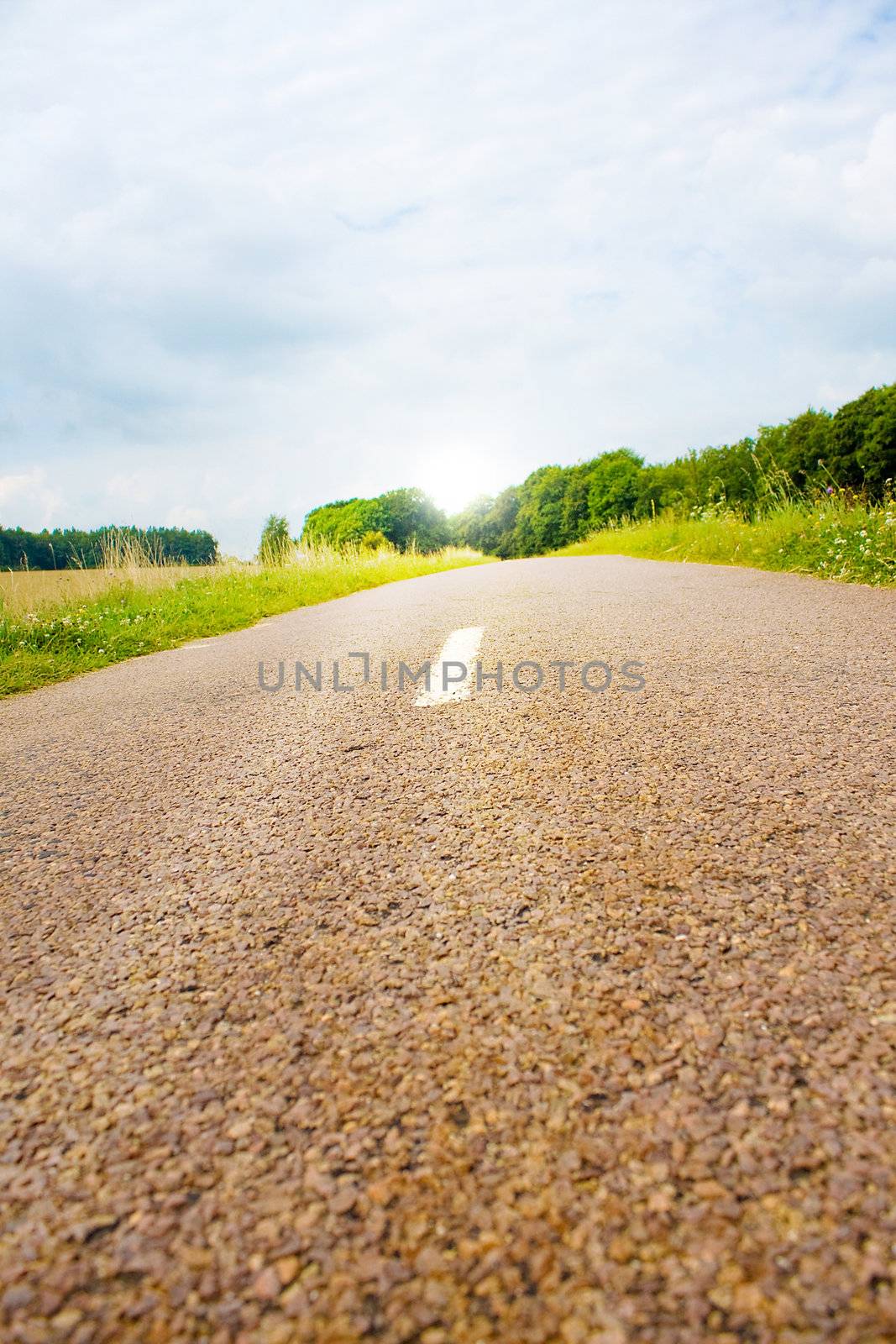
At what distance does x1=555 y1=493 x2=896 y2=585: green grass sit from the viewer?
7.37m

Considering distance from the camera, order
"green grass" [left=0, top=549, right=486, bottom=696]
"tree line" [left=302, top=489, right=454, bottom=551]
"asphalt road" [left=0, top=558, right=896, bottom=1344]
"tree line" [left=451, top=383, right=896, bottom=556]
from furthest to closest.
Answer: "tree line" [left=302, top=489, right=454, bottom=551]
"tree line" [left=451, top=383, right=896, bottom=556]
"green grass" [left=0, top=549, right=486, bottom=696]
"asphalt road" [left=0, top=558, right=896, bottom=1344]

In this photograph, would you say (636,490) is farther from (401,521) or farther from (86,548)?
(86,548)

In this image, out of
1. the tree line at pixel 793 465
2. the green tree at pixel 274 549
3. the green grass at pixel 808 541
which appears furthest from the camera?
the green tree at pixel 274 549

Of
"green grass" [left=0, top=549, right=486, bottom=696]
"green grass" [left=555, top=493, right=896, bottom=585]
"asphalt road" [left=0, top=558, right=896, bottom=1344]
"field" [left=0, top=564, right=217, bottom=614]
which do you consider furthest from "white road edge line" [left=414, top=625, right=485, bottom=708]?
"field" [left=0, top=564, right=217, bottom=614]

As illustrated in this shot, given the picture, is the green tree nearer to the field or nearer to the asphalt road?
the field

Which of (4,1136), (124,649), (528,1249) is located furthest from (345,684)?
(124,649)

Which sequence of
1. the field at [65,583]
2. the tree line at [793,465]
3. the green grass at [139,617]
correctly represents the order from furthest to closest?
the tree line at [793,465] → the field at [65,583] → the green grass at [139,617]

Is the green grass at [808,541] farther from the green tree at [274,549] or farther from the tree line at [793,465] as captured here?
the green tree at [274,549]

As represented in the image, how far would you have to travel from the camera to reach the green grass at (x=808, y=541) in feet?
24.2

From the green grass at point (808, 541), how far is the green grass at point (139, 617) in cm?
677

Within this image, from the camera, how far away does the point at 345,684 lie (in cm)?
417

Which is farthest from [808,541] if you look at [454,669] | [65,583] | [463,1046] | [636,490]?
[636,490]

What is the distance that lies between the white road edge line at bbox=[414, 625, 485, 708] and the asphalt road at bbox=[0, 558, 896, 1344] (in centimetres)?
84

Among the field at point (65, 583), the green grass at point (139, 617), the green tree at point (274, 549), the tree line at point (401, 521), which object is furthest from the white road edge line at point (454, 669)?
the tree line at point (401, 521)
